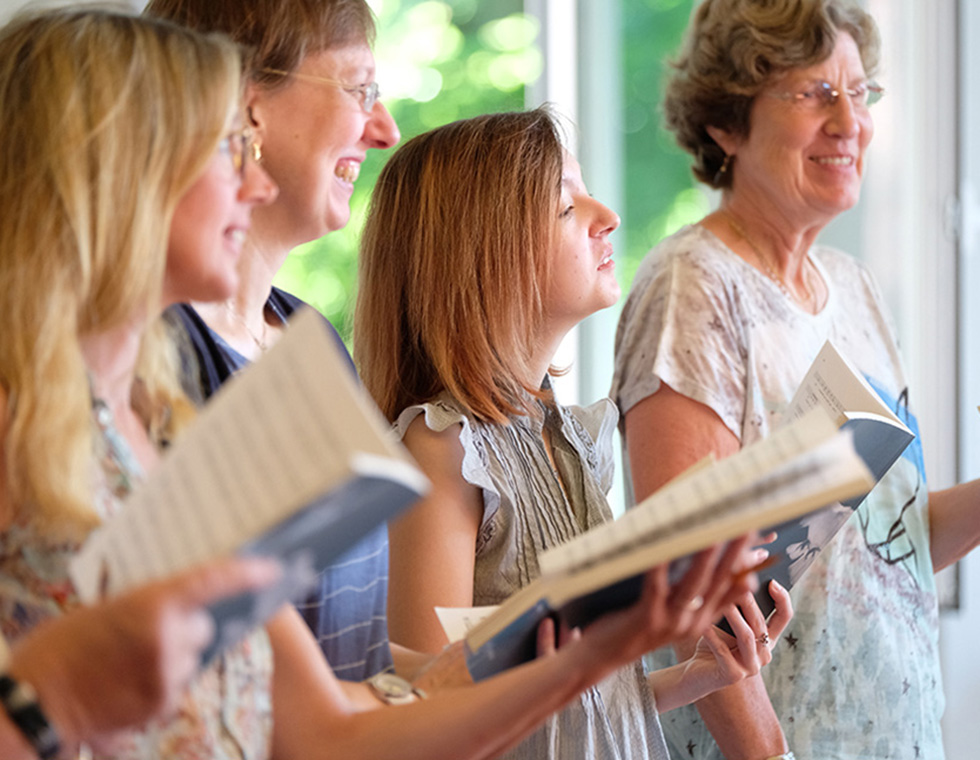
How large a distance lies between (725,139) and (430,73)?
1.20 m

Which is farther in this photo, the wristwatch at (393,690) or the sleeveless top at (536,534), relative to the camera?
the sleeveless top at (536,534)

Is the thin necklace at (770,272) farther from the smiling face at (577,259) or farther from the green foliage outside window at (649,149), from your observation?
the green foliage outside window at (649,149)

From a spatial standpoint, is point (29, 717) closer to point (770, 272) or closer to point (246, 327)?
point (246, 327)

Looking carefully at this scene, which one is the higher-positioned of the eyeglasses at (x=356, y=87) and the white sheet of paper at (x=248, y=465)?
the eyeglasses at (x=356, y=87)

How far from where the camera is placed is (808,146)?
204 cm

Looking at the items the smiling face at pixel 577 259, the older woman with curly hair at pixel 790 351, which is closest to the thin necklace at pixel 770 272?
the older woman with curly hair at pixel 790 351

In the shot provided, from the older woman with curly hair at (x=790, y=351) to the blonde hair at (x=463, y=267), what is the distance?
277 mm

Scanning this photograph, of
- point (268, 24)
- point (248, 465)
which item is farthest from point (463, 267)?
point (248, 465)

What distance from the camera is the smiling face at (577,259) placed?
1.72m

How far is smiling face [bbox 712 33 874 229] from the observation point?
2.03m

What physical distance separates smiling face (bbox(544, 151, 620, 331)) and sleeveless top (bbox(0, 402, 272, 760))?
0.81 m

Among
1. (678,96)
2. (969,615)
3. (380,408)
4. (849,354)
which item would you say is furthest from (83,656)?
(969,615)

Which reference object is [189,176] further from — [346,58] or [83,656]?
[346,58]

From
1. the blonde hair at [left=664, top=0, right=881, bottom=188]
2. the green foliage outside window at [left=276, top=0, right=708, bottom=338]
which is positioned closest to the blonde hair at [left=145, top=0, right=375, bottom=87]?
the blonde hair at [left=664, top=0, right=881, bottom=188]
